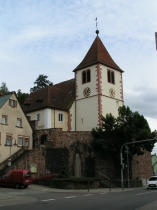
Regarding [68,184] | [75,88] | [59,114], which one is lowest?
[68,184]

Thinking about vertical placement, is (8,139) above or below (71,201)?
above

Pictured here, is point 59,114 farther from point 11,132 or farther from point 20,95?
point 20,95

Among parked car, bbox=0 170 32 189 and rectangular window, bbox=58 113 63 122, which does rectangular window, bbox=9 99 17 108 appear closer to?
rectangular window, bbox=58 113 63 122

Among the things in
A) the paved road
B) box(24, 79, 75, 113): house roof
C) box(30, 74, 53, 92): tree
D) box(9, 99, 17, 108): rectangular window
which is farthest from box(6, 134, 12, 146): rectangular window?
box(30, 74, 53, 92): tree

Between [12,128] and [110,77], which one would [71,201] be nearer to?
[12,128]

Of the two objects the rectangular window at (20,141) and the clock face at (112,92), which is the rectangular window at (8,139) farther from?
the clock face at (112,92)

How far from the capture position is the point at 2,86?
75.9 m

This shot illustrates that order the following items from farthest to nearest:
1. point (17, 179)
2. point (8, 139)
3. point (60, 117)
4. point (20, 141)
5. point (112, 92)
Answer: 1. point (112, 92)
2. point (60, 117)
3. point (20, 141)
4. point (8, 139)
5. point (17, 179)

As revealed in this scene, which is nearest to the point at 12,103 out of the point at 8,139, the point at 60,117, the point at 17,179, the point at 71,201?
the point at 8,139

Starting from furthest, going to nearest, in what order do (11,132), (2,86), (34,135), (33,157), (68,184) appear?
(2,86), (34,135), (11,132), (33,157), (68,184)

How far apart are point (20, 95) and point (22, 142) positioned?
1006 inches

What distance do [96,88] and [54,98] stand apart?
7316mm

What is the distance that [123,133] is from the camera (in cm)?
3997

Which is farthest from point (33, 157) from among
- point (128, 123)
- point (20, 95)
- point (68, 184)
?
point (20, 95)
